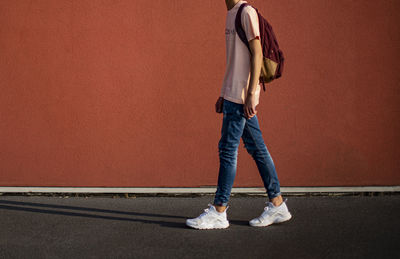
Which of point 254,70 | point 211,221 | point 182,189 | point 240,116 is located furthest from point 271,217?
point 182,189

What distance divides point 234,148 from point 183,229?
752 millimetres

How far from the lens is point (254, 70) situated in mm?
3482

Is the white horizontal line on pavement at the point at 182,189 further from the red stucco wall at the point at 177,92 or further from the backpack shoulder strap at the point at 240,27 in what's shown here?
the backpack shoulder strap at the point at 240,27

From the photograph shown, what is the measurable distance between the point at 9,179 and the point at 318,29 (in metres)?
3.43

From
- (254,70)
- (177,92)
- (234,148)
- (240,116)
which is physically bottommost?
(234,148)

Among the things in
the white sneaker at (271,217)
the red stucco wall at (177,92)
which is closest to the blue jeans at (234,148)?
the white sneaker at (271,217)

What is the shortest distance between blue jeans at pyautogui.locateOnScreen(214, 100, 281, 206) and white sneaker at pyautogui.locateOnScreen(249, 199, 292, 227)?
0.10 metres

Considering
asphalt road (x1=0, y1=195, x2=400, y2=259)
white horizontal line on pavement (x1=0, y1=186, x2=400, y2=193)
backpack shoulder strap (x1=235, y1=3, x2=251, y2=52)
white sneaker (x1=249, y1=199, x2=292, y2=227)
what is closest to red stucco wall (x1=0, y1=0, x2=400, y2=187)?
white horizontal line on pavement (x1=0, y1=186, x2=400, y2=193)

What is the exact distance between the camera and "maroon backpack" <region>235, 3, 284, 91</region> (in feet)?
11.5

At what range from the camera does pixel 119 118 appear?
480 centimetres

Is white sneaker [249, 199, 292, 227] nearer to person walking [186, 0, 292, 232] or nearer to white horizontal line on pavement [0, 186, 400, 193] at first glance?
person walking [186, 0, 292, 232]

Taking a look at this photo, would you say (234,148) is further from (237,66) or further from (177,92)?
(177,92)

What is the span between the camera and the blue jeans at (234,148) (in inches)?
143

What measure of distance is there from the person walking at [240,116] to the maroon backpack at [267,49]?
0.05m
